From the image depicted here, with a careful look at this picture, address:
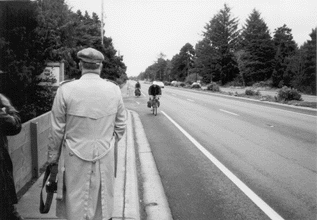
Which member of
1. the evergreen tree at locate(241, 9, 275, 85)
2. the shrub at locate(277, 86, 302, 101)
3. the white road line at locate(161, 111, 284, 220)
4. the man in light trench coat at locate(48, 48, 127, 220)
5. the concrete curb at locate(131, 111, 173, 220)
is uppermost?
the evergreen tree at locate(241, 9, 275, 85)

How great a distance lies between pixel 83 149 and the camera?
278 cm

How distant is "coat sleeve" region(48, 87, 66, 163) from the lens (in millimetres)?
2783

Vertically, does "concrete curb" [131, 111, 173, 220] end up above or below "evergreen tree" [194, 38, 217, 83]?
below

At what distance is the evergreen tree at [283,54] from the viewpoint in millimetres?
56853

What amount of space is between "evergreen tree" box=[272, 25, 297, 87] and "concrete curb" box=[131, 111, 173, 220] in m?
53.0

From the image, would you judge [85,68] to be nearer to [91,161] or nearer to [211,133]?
[91,161]

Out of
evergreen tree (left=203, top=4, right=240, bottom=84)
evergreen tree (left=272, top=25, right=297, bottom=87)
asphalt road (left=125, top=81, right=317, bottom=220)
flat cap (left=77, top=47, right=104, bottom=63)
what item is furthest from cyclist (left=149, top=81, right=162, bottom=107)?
evergreen tree (left=203, top=4, right=240, bottom=84)

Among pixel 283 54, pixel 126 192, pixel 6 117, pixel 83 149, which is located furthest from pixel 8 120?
pixel 283 54

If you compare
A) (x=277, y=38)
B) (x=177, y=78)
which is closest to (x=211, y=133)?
(x=277, y=38)

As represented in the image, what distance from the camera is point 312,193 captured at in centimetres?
525

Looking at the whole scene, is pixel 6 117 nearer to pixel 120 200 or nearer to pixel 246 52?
pixel 120 200

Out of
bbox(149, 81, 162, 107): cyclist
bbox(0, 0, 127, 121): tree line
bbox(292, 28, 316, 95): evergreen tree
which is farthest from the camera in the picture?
bbox(292, 28, 316, 95): evergreen tree

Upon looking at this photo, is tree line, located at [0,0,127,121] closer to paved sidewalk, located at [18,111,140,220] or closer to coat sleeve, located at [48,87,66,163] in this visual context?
paved sidewalk, located at [18,111,140,220]

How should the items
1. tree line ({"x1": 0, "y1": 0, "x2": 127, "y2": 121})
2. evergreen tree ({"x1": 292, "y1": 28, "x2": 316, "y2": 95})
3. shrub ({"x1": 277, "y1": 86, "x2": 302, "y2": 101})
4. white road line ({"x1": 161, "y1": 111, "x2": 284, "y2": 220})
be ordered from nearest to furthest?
white road line ({"x1": 161, "y1": 111, "x2": 284, "y2": 220}) < tree line ({"x1": 0, "y1": 0, "x2": 127, "y2": 121}) < shrub ({"x1": 277, "y1": 86, "x2": 302, "y2": 101}) < evergreen tree ({"x1": 292, "y1": 28, "x2": 316, "y2": 95})
